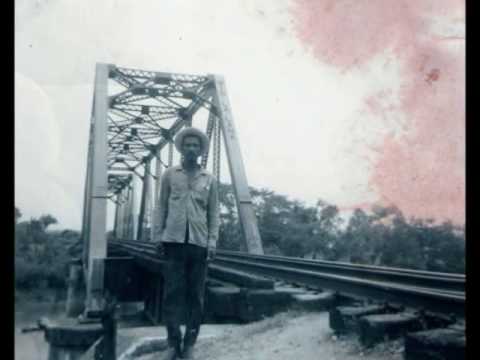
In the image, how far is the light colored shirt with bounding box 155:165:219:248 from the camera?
272cm

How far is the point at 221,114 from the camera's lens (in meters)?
9.73

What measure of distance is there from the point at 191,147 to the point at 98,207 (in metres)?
4.88

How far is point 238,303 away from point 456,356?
1825 mm

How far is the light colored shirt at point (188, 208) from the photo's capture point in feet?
8.94

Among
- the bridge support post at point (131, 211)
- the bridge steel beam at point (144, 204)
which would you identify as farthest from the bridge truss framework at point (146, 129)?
the bridge support post at point (131, 211)

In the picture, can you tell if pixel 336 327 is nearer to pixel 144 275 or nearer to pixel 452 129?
pixel 452 129

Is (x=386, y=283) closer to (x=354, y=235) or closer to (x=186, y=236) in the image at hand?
(x=186, y=236)

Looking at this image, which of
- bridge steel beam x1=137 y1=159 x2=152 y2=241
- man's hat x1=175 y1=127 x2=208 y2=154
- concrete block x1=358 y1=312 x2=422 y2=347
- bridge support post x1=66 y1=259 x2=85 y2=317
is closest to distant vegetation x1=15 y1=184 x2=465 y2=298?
bridge support post x1=66 y1=259 x2=85 y2=317

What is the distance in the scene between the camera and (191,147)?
9.13 ft

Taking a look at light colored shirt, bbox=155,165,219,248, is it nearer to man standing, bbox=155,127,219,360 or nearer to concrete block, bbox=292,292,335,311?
man standing, bbox=155,127,219,360

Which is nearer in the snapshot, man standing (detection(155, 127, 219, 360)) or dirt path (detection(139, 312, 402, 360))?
dirt path (detection(139, 312, 402, 360))

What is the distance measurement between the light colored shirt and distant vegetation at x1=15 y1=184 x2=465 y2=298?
52.5 inches

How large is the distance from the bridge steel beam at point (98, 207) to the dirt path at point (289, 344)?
1776mm
